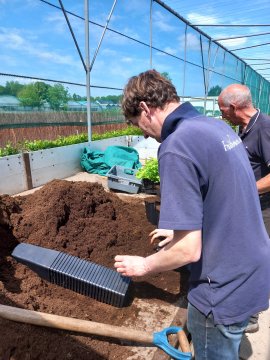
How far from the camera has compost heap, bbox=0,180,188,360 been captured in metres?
2.01

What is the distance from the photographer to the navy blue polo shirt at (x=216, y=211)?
119 cm

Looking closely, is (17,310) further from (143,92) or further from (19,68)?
(19,68)

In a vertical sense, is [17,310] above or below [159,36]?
below

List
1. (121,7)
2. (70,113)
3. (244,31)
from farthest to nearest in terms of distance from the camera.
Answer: (244,31)
(121,7)
(70,113)

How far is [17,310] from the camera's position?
195cm

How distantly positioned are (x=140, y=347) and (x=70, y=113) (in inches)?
335

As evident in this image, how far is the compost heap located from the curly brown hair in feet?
5.16

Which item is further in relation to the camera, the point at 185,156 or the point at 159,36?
the point at 159,36

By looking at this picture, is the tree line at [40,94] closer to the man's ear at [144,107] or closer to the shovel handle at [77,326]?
the shovel handle at [77,326]

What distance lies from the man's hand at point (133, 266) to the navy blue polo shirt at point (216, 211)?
9.1 inches

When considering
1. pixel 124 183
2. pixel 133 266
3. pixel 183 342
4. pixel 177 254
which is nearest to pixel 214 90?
pixel 124 183

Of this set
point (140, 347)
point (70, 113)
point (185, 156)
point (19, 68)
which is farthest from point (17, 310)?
point (70, 113)

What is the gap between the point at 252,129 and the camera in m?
2.78

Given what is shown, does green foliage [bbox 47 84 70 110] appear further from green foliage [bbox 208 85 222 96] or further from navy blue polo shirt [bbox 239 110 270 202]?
green foliage [bbox 208 85 222 96]
